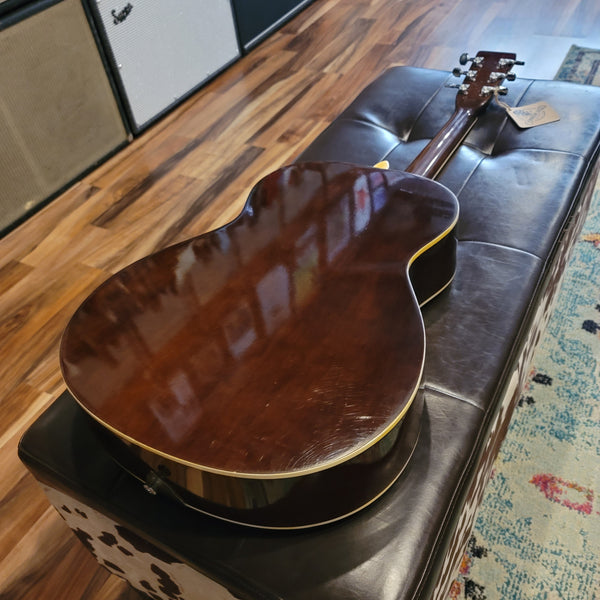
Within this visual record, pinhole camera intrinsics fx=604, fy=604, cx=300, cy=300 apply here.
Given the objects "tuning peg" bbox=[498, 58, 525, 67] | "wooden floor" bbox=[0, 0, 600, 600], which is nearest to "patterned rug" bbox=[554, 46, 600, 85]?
"wooden floor" bbox=[0, 0, 600, 600]

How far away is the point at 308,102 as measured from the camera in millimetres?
2377

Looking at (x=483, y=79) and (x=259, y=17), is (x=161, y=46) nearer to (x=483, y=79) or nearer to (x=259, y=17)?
(x=259, y=17)

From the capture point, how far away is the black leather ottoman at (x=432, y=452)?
68cm

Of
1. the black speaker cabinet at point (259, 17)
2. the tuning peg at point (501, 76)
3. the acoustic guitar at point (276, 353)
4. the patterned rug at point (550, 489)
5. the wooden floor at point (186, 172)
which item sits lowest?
the patterned rug at point (550, 489)

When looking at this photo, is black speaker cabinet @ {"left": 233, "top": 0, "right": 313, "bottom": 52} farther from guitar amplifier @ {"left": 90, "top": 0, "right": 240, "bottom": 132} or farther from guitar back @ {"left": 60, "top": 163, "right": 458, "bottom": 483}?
guitar back @ {"left": 60, "top": 163, "right": 458, "bottom": 483}

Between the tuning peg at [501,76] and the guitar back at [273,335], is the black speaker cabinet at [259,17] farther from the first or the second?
the guitar back at [273,335]

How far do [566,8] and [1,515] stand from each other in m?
3.03

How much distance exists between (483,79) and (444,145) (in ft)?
0.97

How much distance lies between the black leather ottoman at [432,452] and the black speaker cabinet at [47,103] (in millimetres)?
1013

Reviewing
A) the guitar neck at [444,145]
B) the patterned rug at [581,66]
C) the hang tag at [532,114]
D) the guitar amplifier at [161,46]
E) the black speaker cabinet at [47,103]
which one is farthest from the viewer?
the patterned rug at [581,66]

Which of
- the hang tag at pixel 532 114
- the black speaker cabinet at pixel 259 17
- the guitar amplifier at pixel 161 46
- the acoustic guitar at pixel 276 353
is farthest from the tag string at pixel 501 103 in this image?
the black speaker cabinet at pixel 259 17

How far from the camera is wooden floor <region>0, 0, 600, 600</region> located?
1.19 metres

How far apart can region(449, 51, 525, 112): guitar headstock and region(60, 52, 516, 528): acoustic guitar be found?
1.45ft

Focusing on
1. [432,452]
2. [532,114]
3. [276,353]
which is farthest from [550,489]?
[532,114]
